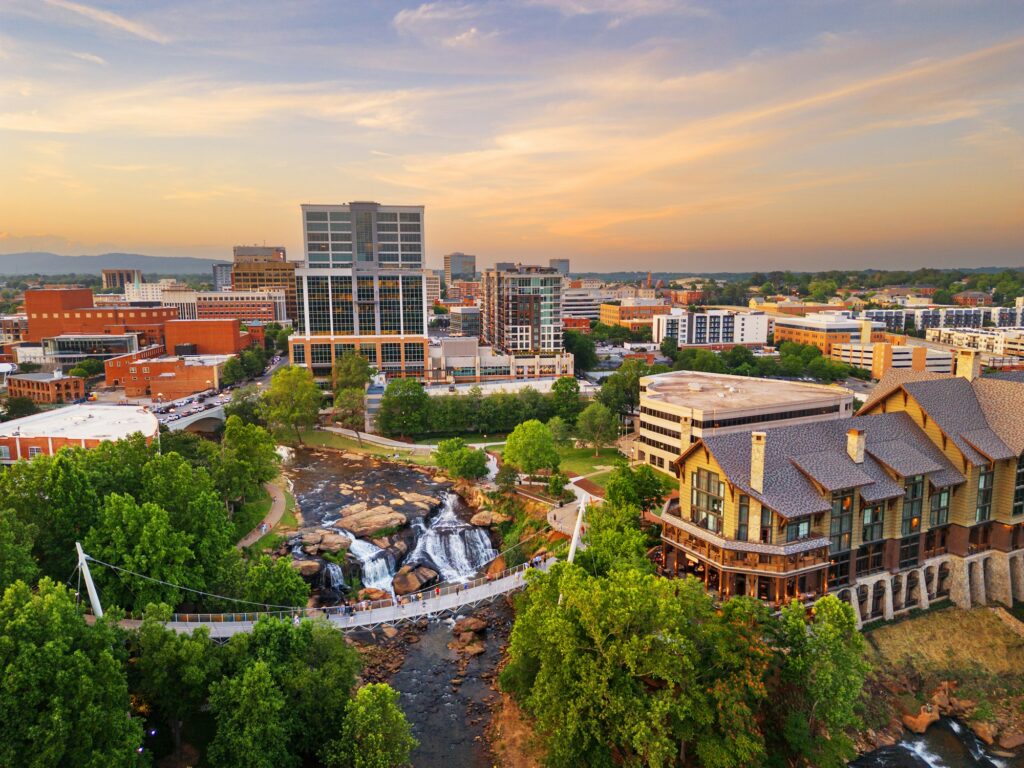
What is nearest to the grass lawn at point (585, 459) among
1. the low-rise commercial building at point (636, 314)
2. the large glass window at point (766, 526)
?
the large glass window at point (766, 526)

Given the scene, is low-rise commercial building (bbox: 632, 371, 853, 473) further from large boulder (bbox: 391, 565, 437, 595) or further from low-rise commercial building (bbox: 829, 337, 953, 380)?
low-rise commercial building (bbox: 829, 337, 953, 380)

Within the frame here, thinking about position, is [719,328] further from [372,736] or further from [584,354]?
[372,736]

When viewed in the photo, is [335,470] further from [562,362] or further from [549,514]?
[562,362]

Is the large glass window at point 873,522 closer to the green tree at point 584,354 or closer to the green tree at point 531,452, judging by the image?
the green tree at point 531,452

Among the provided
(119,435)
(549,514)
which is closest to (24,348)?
(119,435)

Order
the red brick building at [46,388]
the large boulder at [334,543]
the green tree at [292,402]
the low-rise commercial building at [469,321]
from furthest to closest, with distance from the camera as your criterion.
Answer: the low-rise commercial building at [469,321] < the red brick building at [46,388] < the green tree at [292,402] < the large boulder at [334,543]

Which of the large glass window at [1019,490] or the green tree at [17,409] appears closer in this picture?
the large glass window at [1019,490]

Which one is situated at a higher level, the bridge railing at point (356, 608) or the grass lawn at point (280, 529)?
the bridge railing at point (356, 608)

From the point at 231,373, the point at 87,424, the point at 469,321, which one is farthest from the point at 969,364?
the point at 469,321
